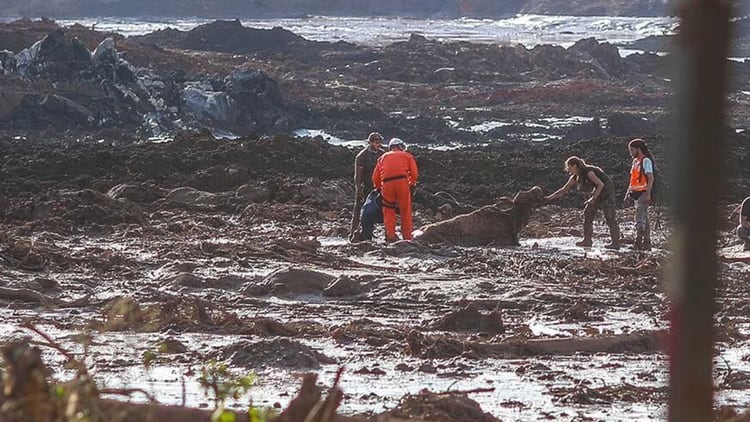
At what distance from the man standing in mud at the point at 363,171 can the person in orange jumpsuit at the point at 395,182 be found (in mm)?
341

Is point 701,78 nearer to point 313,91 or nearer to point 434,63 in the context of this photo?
point 313,91

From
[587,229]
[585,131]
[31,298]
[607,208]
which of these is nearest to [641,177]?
[607,208]

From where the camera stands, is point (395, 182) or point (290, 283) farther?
point (395, 182)

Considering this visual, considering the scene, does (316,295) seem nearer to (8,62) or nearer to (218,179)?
(218,179)

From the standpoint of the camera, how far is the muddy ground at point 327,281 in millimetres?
7684

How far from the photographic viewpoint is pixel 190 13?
8425 centimetres

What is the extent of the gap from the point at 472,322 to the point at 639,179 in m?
5.36

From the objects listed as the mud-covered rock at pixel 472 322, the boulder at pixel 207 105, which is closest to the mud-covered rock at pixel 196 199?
the mud-covered rock at pixel 472 322

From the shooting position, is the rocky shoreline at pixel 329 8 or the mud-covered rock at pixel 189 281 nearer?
the mud-covered rock at pixel 189 281

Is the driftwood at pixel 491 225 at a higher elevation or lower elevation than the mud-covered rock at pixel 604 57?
higher

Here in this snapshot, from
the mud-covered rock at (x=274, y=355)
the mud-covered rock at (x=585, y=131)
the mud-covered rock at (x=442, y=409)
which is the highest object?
the mud-covered rock at (x=442, y=409)

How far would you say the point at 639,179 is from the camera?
14594 millimetres

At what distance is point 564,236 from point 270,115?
17.6 meters

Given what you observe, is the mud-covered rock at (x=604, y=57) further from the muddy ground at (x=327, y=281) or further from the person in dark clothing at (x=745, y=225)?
the person in dark clothing at (x=745, y=225)
